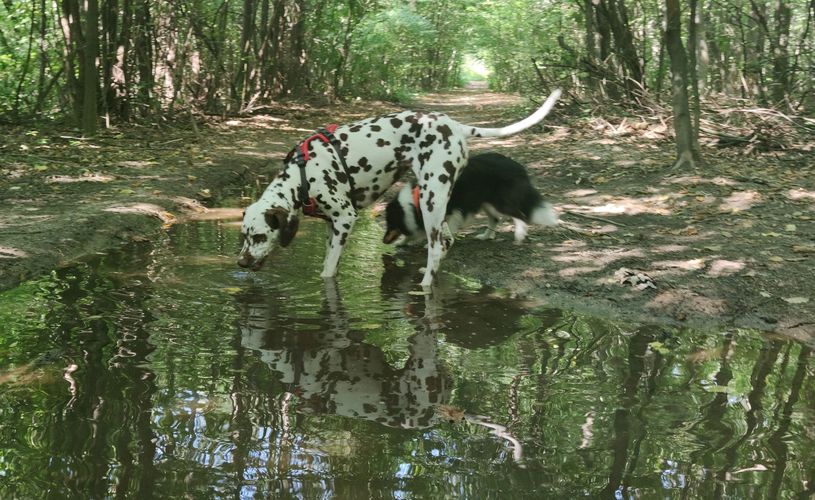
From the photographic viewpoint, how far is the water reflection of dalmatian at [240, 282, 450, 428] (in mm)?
3973

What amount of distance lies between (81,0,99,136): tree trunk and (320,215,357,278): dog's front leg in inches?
331

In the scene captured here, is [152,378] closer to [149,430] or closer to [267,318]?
[149,430]

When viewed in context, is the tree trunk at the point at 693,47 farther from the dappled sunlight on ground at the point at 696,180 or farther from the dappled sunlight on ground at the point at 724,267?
the dappled sunlight on ground at the point at 724,267

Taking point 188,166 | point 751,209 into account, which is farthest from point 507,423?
point 188,166

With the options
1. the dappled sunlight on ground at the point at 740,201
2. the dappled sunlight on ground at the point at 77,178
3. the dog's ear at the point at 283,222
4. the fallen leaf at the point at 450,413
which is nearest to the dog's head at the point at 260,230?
the dog's ear at the point at 283,222

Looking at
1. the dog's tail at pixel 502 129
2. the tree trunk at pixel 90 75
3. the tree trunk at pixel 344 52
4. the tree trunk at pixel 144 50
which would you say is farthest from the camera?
the tree trunk at pixel 344 52

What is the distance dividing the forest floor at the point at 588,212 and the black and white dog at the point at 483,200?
13.8 inches

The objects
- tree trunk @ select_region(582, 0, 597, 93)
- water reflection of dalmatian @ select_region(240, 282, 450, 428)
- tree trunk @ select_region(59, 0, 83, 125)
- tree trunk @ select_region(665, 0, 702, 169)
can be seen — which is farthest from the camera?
tree trunk @ select_region(582, 0, 597, 93)

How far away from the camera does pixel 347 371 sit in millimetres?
4547

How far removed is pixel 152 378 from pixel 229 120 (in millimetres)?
14671

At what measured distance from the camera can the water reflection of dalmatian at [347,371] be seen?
13.0ft

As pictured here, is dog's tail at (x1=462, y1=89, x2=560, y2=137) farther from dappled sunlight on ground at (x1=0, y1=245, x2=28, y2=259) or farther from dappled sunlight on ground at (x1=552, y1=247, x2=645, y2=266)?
dappled sunlight on ground at (x1=0, y1=245, x2=28, y2=259)

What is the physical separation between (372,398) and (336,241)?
2.89 m

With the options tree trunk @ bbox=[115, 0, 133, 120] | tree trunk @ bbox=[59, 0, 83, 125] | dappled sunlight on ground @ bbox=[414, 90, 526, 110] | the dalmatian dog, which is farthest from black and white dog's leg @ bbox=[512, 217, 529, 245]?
dappled sunlight on ground @ bbox=[414, 90, 526, 110]
